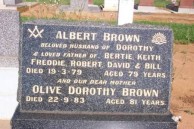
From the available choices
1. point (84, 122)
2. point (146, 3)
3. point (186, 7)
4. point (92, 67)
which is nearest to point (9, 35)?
point (92, 67)

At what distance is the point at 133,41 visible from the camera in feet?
13.1

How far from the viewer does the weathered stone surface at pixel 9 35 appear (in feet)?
18.8

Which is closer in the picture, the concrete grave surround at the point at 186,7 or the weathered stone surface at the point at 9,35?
the weathered stone surface at the point at 9,35

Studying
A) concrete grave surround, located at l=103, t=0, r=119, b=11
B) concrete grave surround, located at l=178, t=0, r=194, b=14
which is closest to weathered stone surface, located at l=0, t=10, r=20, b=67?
concrete grave surround, located at l=103, t=0, r=119, b=11

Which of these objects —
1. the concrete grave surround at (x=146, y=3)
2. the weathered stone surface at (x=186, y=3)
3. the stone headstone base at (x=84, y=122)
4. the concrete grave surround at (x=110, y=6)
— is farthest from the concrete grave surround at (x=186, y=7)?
the stone headstone base at (x=84, y=122)

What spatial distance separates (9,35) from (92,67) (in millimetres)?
2385

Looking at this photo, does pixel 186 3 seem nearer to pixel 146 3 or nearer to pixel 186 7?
pixel 186 7

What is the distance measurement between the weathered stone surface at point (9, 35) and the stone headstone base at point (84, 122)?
1.90 meters

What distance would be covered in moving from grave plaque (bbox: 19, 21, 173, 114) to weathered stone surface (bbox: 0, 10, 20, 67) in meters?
1.79

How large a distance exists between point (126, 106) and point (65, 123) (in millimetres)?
707

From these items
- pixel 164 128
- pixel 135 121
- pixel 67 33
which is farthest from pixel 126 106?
pixel 67 33

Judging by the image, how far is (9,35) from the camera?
231 inches

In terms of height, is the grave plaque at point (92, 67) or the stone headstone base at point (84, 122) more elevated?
the grave plaque at point (92, 67)

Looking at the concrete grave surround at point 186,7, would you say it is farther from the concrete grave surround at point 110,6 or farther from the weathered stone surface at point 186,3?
the concrete grave surround at point 110,6
